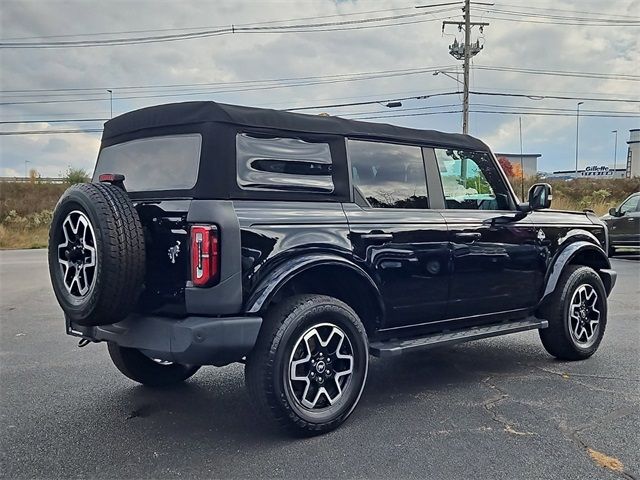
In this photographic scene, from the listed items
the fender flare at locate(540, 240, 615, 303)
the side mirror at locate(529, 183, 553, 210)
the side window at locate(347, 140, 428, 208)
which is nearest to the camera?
the side window at locate(347, 140, 428, 208)

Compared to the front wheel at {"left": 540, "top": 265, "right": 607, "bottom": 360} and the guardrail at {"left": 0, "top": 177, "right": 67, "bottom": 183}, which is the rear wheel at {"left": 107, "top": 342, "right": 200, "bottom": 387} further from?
the guardrail at {"left": 0, "top": 177, "right": 67, "bottom": 183}

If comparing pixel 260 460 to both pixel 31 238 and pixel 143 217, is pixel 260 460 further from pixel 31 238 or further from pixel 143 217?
pixel 31 238

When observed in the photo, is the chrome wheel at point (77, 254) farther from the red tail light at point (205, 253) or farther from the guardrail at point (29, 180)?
the guardrail at point (29, 180)

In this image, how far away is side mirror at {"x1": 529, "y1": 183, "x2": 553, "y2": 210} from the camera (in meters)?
4.95

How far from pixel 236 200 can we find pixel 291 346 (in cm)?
92

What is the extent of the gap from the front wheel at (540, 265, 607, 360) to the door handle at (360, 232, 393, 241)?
2.06m

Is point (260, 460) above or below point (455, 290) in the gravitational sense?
below

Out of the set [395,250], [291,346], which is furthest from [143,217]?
[395,250]

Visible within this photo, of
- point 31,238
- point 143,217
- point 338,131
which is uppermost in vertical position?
point 338,131

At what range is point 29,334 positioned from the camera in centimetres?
656

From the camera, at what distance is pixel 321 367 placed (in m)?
3.66

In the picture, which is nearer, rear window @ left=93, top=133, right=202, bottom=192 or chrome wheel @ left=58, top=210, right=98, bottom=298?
chrome wheel @ left=58, top=210, right=98, bottom=298

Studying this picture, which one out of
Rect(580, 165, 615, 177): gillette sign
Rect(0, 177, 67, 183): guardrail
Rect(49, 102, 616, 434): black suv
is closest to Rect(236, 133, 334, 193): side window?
Rect(49, 102, 616, 434): black suv

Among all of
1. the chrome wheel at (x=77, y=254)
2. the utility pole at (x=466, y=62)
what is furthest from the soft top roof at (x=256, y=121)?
the utility pole at (x=466, y=62)
